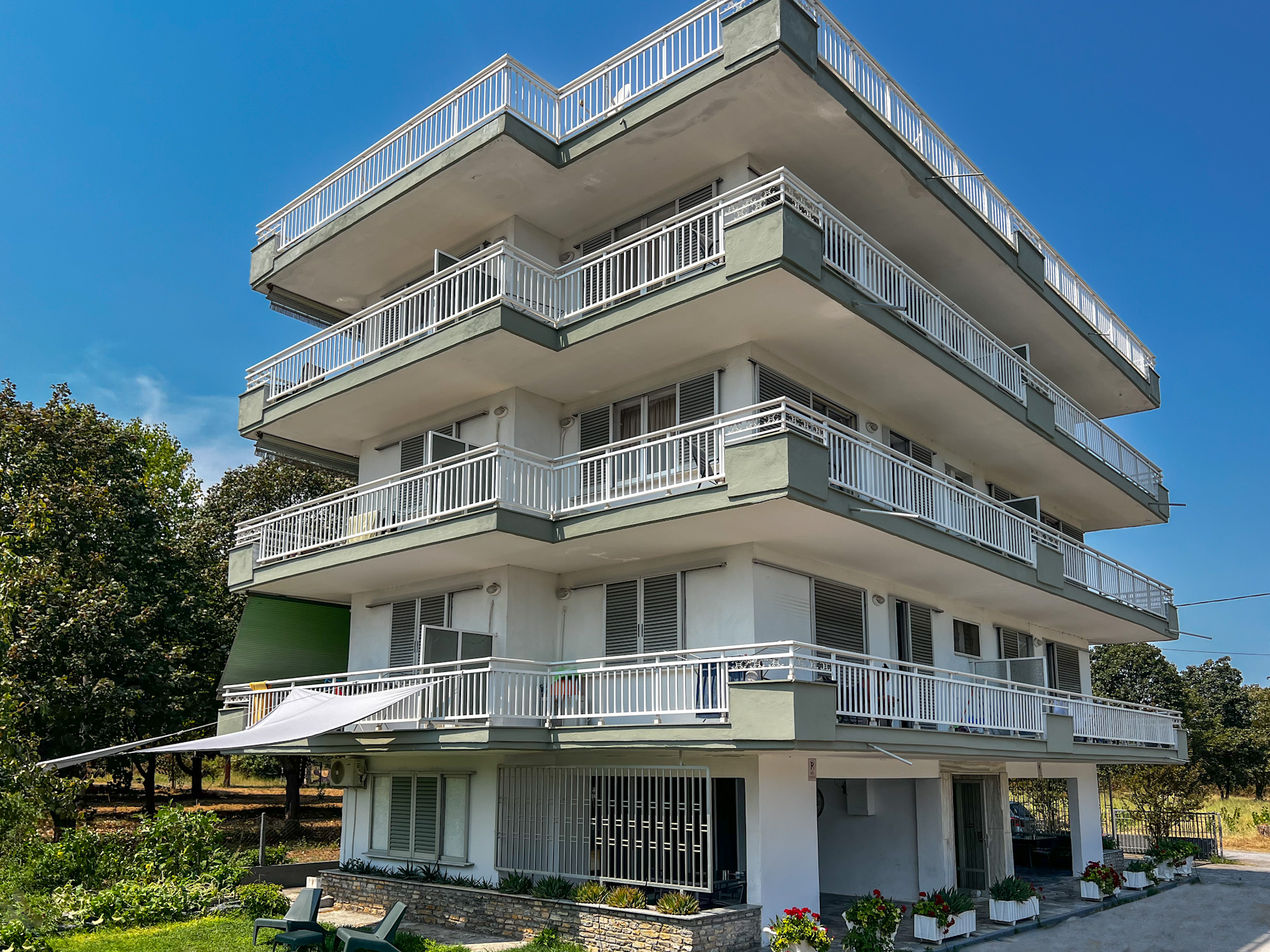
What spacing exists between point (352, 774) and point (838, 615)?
10518 mm

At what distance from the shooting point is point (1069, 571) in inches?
931

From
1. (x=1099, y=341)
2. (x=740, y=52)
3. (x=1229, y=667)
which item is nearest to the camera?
(x=740, y=52)

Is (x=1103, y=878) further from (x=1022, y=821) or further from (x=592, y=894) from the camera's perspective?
(x=592, y=894)

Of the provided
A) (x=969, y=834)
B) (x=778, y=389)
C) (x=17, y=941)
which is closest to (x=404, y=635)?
(x=778, y=389)

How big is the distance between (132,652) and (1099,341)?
27.8 metres

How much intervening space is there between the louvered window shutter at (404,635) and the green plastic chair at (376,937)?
286 inches

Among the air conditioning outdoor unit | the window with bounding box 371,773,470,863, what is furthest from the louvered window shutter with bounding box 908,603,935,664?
the air conditioning outdoor unit

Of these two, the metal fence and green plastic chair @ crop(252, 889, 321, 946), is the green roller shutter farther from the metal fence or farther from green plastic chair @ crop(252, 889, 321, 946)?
the metal fence

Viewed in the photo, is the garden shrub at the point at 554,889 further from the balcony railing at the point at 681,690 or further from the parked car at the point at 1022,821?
the parked car at the point at 1022,821

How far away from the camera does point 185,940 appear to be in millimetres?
14828

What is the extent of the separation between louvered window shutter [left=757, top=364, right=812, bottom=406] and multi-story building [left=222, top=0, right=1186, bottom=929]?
0.23ft

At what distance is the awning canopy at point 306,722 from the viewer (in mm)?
15727

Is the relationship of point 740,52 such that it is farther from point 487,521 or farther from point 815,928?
point 815,928

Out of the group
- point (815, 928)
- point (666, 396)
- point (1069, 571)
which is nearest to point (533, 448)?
point (666, 396)
